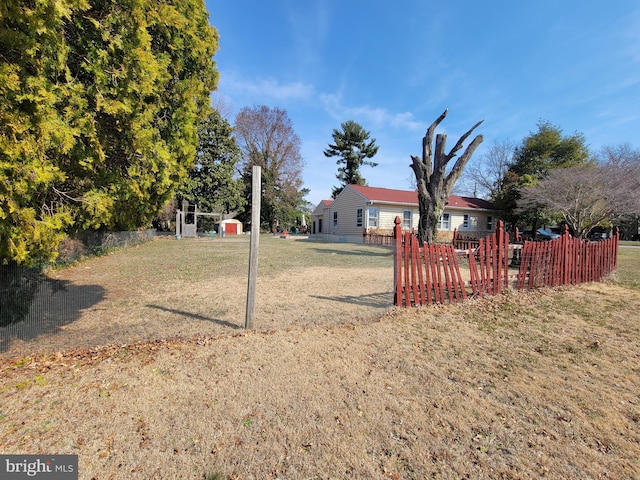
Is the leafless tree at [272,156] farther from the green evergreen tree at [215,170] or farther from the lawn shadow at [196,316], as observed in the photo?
the lawn shadow at [196,316]

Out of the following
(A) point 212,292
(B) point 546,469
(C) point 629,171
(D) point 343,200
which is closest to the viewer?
(B) point 546,469

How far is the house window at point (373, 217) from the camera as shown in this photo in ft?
70.3

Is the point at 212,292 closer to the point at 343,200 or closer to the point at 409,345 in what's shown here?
the point at 409,345

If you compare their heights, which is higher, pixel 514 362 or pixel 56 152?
pixel 56 152

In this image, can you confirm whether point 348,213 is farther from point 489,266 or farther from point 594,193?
point 489,266

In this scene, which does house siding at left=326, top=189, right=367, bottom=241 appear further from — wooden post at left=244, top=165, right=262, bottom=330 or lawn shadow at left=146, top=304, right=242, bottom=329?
wooden post at left=244, top=165, right=262, bottom=330

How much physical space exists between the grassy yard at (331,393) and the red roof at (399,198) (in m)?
17.1

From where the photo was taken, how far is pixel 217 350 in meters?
3.64

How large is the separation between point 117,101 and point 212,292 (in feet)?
14.9

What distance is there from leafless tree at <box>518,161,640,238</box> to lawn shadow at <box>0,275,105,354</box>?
2065cm

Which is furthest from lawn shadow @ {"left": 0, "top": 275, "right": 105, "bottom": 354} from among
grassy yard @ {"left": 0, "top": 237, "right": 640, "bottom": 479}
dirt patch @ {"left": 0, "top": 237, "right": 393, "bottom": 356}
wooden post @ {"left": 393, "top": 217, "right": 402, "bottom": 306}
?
wooden post @ {"left": 393, "top": 217, "right": 402, "bottom": 306}

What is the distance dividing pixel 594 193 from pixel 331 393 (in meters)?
19.8

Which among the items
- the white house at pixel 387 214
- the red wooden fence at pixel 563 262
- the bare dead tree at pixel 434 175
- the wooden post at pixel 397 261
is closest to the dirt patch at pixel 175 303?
the wooden post at pixel 397 261

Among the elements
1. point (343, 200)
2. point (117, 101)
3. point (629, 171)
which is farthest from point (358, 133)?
point (117, 101)
